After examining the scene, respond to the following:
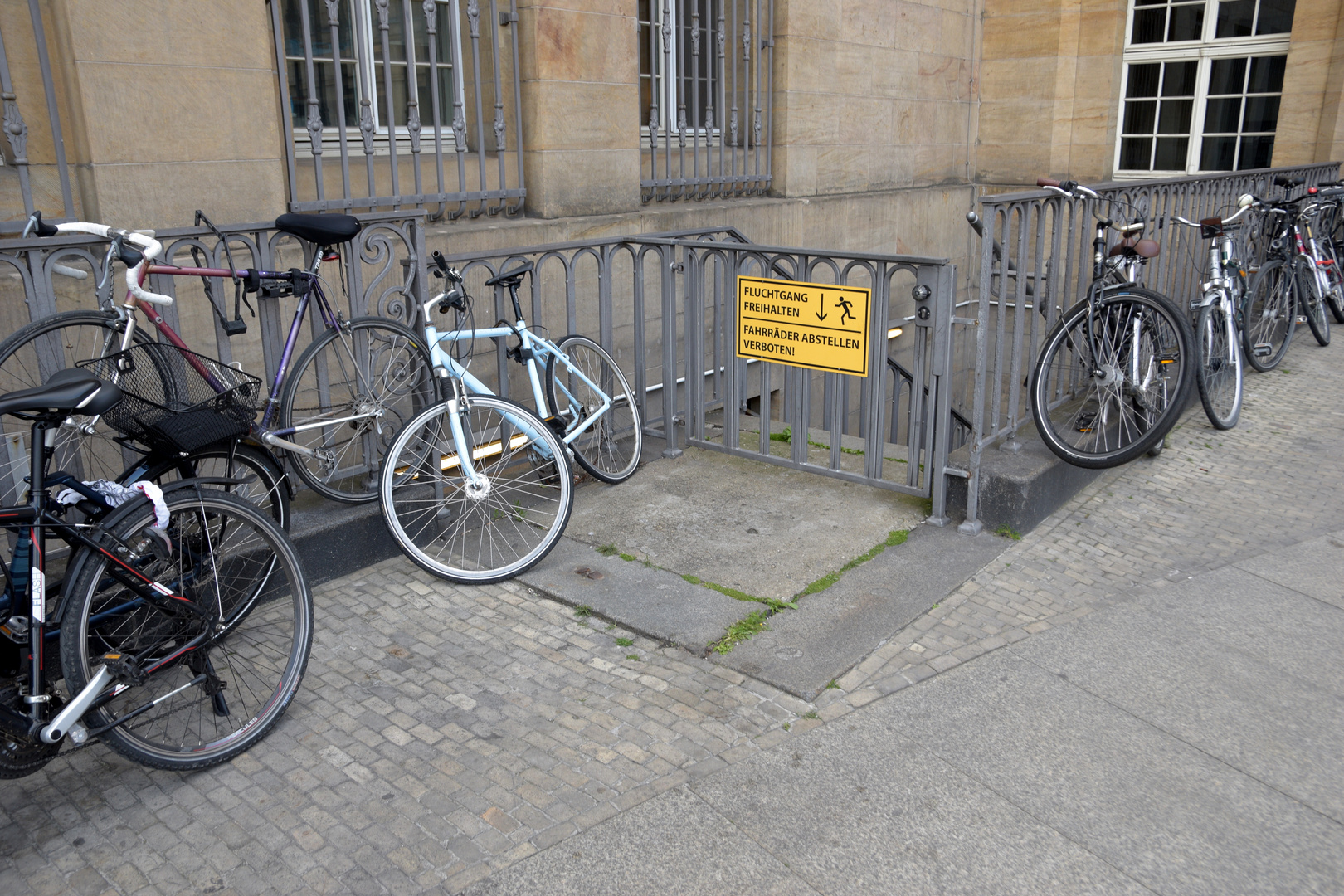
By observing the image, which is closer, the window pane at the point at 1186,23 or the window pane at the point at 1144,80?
the window pane at the point at 1186,23

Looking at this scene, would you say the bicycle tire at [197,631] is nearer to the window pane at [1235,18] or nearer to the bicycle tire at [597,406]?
the bicycle tire at [597,406]

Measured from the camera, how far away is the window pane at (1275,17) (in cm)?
1145

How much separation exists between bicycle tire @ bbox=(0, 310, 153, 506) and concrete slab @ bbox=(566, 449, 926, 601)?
2180mm

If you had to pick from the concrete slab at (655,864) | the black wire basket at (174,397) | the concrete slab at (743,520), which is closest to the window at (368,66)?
the black wire basket at (174,397)

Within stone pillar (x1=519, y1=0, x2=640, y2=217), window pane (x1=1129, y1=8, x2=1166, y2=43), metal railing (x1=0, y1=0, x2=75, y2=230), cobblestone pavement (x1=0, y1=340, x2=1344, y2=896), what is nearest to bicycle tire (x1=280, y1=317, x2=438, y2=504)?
cobblestone pavement (x1=0, y1=340, x2=1344, y2=896)

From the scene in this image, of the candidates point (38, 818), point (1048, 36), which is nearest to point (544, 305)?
point (38, 818)

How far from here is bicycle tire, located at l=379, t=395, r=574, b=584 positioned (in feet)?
14.7

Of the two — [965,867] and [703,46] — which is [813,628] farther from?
Answer: [703,46]

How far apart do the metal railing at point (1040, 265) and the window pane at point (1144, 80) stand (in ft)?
16.6

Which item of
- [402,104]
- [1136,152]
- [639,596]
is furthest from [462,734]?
[1136,152]

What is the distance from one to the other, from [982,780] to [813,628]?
3.48 feet

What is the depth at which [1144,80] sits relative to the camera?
1259cm

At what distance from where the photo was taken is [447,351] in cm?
500

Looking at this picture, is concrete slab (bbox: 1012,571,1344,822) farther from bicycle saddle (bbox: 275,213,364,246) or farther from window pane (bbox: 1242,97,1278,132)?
window pane (bbox: 1242,97,1278,132)
